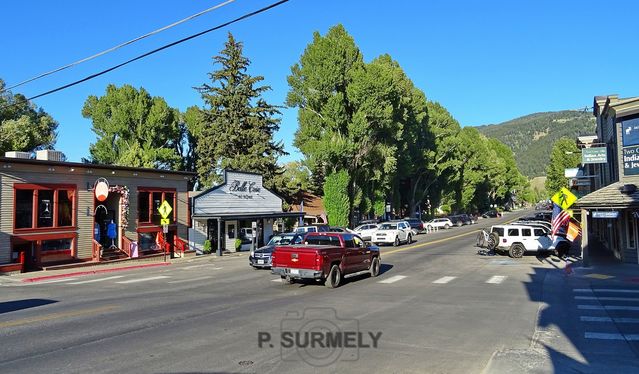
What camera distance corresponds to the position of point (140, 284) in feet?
61.2

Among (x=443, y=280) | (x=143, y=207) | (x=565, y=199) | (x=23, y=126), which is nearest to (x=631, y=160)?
(x=565, y=199)

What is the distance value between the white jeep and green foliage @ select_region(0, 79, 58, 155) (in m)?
38.1

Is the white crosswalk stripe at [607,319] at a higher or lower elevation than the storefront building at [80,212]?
lower

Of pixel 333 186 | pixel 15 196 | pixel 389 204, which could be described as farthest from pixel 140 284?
pixel 389 204

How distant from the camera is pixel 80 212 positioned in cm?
2733

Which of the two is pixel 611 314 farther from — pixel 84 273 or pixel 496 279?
pixel 84 273

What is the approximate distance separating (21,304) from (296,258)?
25.7 ft

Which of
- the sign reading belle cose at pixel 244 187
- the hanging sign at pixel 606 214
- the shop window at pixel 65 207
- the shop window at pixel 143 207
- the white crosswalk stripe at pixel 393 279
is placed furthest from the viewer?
the sign reading belle cose at pixel 244 187

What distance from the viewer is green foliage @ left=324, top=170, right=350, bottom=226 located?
49812mm

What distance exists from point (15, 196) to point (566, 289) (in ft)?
78.8

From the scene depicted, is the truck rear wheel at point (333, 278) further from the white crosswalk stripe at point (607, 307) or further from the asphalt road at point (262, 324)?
the white crosswalk stripe at point (607, 307)

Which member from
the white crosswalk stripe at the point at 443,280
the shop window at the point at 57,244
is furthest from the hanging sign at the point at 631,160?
the shop window at the point at 57,244

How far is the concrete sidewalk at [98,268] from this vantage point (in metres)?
21.8

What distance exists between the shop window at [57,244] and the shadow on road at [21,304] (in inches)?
478
